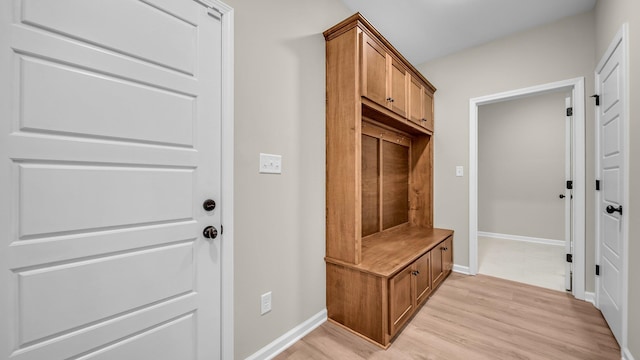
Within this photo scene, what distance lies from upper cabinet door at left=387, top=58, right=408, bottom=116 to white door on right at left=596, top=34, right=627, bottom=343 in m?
1.41

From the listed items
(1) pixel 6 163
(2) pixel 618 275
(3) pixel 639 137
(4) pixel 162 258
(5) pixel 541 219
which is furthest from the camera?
(5) pixel 541 219

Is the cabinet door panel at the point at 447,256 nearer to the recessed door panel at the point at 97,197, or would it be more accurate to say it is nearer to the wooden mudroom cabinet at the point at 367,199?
the wooden mudroom cabinet at the point at 367,199

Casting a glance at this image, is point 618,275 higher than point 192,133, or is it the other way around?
point 192,133

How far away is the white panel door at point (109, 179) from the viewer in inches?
32.2

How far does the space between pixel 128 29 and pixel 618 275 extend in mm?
3129

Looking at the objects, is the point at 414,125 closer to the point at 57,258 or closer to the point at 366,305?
the point at 366,305

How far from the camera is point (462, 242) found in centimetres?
296

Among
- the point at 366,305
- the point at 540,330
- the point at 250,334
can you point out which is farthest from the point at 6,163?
the point at 540,330

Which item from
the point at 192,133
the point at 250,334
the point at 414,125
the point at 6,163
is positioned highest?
the point at 414,125

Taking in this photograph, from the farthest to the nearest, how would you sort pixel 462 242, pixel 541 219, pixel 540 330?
1. pixel 541 219
2. pixel 462 242
3. pixel 540 330

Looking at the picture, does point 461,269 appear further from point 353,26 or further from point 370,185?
point 353,26

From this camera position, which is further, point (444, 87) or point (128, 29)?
point (444, 87)

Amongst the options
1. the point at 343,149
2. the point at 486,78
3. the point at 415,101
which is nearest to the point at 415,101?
the point at 415,101

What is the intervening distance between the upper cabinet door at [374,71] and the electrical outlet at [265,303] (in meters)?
1.53
